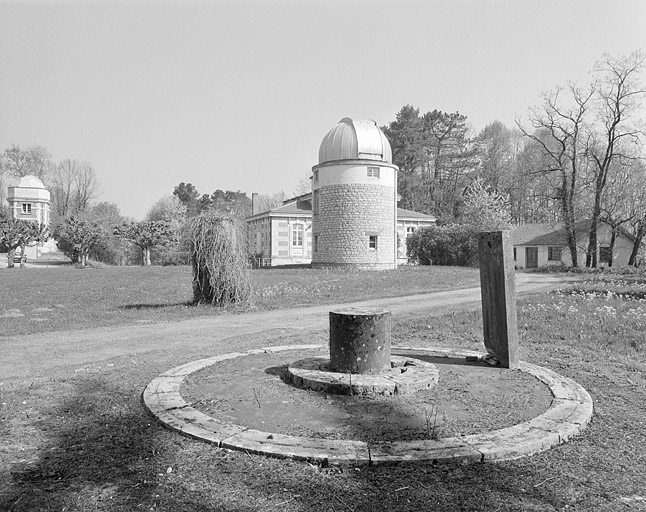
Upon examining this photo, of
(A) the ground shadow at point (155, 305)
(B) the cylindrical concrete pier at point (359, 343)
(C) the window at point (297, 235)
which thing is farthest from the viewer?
(C) the window at point (297, 235)

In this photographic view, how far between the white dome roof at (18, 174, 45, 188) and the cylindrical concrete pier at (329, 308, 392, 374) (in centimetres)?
6527

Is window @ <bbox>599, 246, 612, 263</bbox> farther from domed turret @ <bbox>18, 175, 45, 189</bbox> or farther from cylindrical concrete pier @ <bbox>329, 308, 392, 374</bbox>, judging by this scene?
domed turret @ <bbox>18, 175, 45, 189</bbox>

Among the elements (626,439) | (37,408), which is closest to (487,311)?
(626,439)

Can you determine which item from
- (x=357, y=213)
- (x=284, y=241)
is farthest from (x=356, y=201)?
(x=284, y=241)

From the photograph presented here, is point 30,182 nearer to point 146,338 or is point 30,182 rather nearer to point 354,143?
point 354,143

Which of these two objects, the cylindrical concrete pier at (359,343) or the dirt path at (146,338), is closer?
the cylindrical concrete pier at (359,343)

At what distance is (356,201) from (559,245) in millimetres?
20132

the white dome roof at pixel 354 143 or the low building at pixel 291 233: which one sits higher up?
the white dome roof at pixel 354 143

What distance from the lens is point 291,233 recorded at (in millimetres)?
49719

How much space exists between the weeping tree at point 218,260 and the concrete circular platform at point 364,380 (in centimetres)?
766

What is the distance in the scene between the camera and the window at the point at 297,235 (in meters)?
49.9

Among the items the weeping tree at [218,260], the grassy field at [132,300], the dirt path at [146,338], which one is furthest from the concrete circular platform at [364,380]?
the weeping tree at [218,260]

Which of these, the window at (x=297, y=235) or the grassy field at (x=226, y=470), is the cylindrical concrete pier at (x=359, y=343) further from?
the window at (x=297, y=235)

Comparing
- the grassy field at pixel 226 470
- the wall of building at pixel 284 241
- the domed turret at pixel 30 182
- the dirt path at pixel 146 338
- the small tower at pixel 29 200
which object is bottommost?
the grassy field at pixel 226 470
